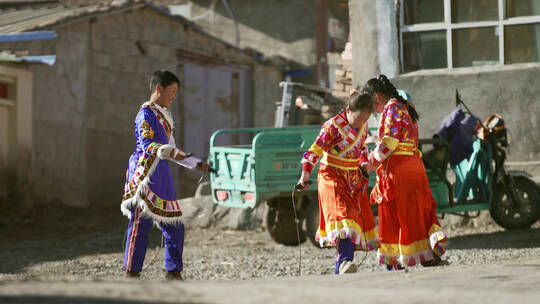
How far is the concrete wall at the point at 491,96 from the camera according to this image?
12.1 meters

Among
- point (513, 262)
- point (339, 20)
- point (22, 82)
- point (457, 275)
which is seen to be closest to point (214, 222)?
point (22, 82)

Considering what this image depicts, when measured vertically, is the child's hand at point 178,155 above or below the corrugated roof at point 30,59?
below

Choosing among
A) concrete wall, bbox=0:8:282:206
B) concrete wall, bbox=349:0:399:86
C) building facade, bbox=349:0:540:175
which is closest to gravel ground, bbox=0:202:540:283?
building facade, bbox=349:0:540:175

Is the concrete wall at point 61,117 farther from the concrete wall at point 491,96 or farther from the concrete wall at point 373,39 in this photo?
the concrete wall at point 491,96

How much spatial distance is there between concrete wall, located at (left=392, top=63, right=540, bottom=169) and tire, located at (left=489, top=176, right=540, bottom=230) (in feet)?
3.33

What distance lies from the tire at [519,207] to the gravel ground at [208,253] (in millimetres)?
128

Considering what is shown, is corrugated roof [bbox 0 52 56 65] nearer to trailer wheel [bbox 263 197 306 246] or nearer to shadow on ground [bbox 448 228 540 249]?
trailer wheel [bbox 263 197 306 246]

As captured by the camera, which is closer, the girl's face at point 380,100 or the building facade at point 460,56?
the girl's face at point 380,100

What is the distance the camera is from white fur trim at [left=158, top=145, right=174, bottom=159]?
6609 millimetres

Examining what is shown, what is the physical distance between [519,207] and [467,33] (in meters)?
2.70

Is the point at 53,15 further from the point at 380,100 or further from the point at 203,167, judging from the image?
the point at 203,167

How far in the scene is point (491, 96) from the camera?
480 inches

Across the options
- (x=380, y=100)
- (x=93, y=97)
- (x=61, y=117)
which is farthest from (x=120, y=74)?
(x=380, y=100)

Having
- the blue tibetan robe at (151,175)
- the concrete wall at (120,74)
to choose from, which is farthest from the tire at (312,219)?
the concrete wall at (120,74)
